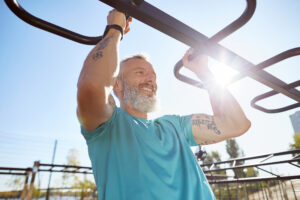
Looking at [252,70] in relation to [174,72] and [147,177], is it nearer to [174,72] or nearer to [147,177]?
[174,72]

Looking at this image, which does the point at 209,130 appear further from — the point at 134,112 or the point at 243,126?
the point at 134,112

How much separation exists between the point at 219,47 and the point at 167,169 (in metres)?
0.66

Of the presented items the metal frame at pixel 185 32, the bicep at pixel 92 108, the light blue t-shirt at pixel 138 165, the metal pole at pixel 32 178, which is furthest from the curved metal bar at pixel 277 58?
the metal pole at pixel 32 178

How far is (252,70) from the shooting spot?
0.93 m

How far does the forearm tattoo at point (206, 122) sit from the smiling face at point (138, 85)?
33cm

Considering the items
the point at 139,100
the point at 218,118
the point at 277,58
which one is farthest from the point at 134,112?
the point at 277,58

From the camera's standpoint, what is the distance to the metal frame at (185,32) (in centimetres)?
65

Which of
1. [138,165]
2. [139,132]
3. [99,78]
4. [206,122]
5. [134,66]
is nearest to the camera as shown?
[99,78]

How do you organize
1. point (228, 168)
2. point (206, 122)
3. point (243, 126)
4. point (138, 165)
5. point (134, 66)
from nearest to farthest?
1. point (138, 165)
2. point (243, 126)
3. point (206, 122)
4. point (134, 66)
5. point (228, 168)

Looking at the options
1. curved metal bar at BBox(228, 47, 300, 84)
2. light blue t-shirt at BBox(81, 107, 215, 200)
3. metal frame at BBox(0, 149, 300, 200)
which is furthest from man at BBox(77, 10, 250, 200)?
metal frame at BBox(0, 149, 300, 200)

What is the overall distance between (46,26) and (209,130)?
1.16 metres

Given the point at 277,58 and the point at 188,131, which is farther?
the point at 188,131

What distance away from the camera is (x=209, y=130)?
1.32 metres

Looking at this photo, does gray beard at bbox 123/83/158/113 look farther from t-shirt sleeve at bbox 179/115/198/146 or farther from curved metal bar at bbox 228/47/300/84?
curved metal bar at bbox 228/47/300/84
